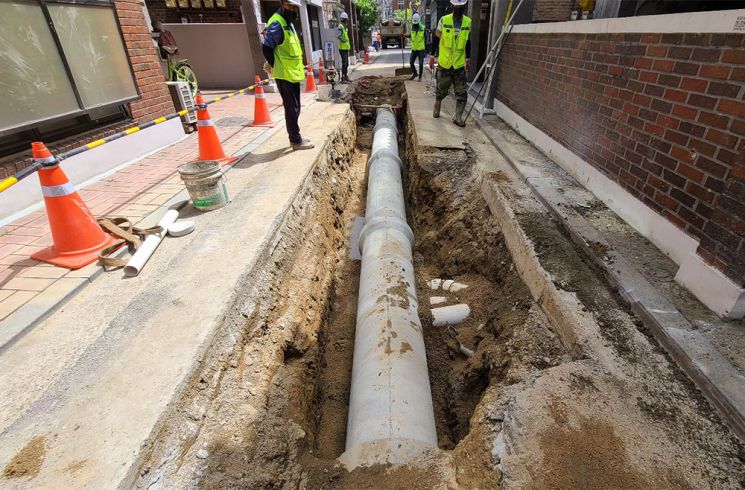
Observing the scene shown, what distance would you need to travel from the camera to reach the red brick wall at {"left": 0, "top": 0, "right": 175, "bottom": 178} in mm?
4512

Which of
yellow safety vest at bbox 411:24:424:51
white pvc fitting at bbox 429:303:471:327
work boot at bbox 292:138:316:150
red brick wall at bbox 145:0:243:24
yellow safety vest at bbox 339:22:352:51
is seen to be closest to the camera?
white pvc fitting at bbox 429:303:471:327

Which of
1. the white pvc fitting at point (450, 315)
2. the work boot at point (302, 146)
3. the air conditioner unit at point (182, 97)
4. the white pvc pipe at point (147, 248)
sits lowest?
the white pvc fitting at point (450, 315)

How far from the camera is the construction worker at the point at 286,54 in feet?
14.4

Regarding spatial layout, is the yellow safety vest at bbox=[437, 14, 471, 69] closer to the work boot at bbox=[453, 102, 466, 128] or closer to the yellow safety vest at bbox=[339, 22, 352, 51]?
the work boot at bbox=[453, 102, 466, 128]

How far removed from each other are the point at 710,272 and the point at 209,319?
9.41 ft

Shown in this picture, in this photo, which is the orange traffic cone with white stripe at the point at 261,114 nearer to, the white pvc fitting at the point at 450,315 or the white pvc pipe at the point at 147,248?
the white pvc pipe at the point at 147,248

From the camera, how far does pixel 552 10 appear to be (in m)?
5.48

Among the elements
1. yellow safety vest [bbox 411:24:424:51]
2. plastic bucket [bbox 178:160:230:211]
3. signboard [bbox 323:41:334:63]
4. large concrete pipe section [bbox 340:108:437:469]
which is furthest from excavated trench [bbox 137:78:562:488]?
signboard [bbox 323:41:334:63]

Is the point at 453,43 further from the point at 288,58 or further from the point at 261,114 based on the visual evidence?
the point at 261,114

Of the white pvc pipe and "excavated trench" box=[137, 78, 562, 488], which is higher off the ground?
the white pvc pipe

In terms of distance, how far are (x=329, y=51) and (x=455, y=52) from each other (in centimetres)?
1099

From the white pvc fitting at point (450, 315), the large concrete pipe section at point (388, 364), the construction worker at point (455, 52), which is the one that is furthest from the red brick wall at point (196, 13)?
the white pvc fitting at point (450, 315)

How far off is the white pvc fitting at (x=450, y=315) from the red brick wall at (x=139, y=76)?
4.27m

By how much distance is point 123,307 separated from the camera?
2.37 meters
